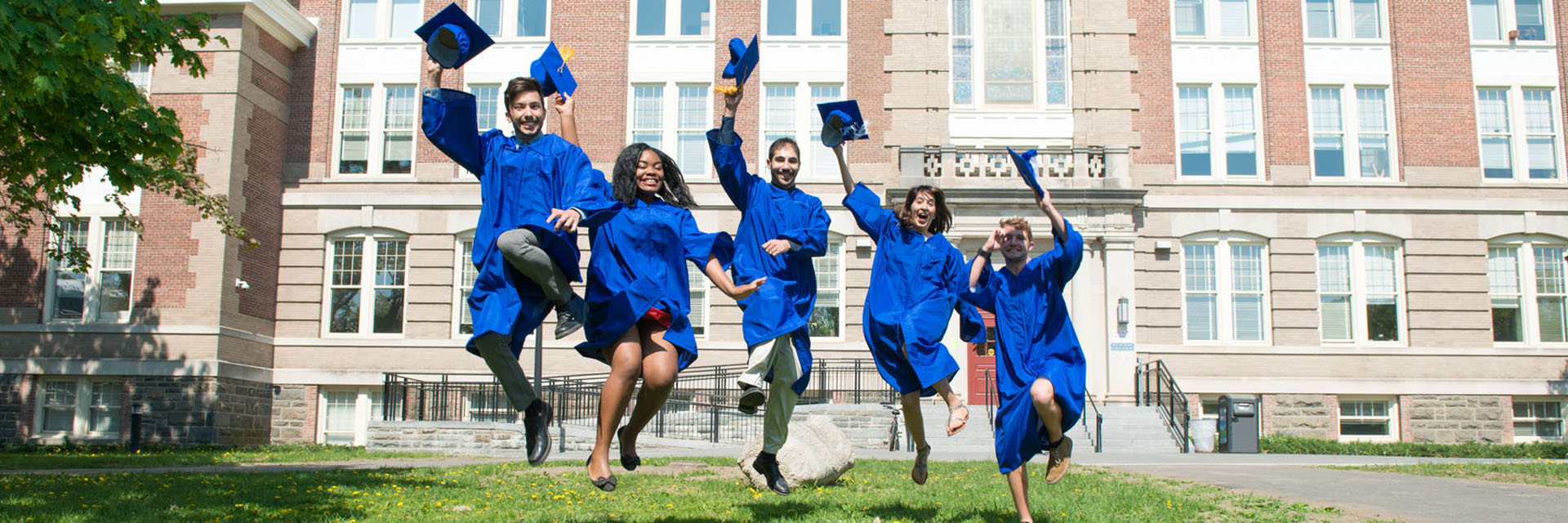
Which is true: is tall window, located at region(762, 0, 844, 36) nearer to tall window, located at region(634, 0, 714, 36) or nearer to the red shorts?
tall window, located at region(634, 0, 714, 36)

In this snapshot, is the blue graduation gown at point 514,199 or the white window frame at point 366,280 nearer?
the blue graduation gown at point 514,199

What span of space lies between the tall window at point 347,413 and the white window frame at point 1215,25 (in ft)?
60.8

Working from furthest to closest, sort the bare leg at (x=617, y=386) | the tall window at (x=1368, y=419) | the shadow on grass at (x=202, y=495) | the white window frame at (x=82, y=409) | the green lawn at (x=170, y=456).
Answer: the tall window at (x=1368, y=419) → the white window frame at (x=82, y=409) → the green lawn at (x=170, y=456) → the shadow on grass at (x=202, y=495) → the bare leg at (x=617, y=386)

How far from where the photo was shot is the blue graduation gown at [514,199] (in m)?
6.22

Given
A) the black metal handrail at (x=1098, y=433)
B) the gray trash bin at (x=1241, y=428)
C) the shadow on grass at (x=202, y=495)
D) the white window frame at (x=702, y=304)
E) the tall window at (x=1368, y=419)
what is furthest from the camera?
the white window frame at (x=702, y=304)

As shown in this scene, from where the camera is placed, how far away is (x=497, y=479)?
37.5 ft

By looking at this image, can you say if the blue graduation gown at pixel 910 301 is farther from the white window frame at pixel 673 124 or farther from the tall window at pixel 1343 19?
the tall window at pixel 1343 19

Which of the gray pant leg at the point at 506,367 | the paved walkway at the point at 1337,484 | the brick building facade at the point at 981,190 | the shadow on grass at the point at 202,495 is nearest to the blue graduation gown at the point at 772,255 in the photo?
the gray pant leg at the point at 506,367

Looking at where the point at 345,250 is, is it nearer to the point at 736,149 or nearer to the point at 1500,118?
the point at 736,149

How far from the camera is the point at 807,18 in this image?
82.2ft

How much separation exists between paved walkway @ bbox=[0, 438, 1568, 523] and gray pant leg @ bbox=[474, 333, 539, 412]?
647 cm

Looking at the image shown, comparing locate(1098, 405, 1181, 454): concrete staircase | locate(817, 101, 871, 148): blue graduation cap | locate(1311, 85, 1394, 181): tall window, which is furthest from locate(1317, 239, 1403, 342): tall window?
locate(817, 101, 871, 148): blue graduation cap

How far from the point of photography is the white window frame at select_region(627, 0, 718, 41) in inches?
985

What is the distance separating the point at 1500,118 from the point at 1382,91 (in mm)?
2448
